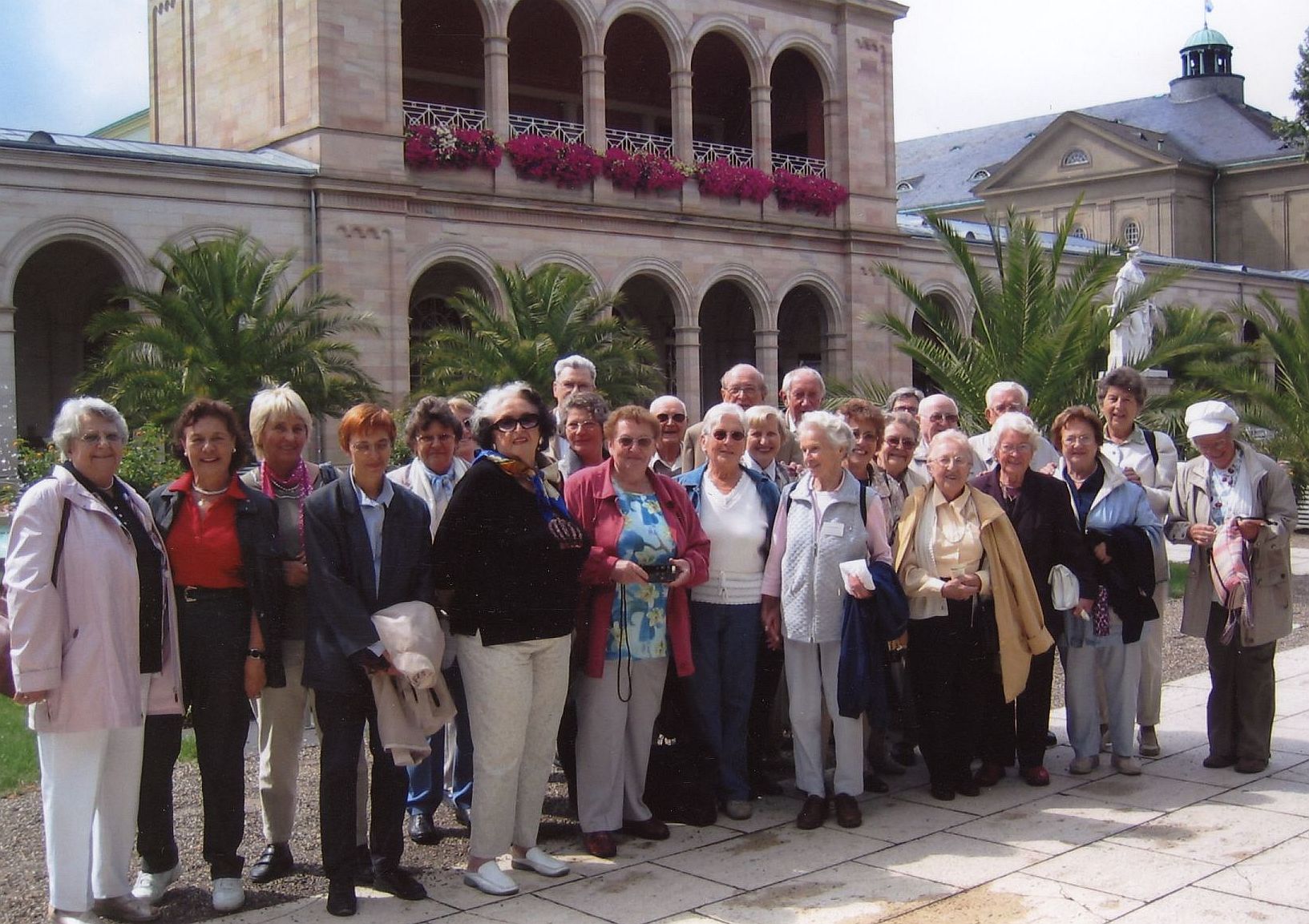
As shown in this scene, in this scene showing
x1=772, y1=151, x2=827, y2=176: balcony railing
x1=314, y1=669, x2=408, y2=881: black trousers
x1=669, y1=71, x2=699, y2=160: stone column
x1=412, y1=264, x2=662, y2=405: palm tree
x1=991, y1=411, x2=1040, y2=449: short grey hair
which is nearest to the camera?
x1=314, y1=669, x2=408, y2=881: black trousers

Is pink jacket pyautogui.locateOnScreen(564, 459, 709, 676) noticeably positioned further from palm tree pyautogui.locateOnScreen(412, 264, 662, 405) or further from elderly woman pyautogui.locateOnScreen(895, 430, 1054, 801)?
palm tree pyautogui.locateOnScreen(412, 264, 662, 405)

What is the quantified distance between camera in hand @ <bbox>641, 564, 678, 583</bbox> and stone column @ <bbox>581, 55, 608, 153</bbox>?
19.0m

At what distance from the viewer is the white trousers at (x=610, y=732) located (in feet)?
18.3

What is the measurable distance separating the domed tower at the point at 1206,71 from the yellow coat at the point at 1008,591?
64153 millimetres

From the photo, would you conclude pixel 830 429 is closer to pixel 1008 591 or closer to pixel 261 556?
pixel 1008 591

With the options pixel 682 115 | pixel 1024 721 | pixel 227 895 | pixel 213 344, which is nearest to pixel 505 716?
pixel 227 895

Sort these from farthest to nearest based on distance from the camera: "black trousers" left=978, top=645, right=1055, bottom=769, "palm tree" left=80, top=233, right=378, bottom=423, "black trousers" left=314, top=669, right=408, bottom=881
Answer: "palm tree" left=80, top=233, right=378, bottom=423 → "black trousers" left=978, top=645, right=1055, bottom=769 → "black trousers" left=314, top=669, right=408, bottom=881

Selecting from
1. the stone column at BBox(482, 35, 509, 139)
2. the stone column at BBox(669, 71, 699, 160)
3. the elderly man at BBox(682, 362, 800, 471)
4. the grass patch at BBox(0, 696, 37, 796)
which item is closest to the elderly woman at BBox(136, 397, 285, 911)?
the grass patch at BBox(0, 696, 37, 796)

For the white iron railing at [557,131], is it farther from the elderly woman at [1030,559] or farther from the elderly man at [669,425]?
the elderly woman at [1030,559]

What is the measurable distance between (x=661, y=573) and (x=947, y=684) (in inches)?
67.3

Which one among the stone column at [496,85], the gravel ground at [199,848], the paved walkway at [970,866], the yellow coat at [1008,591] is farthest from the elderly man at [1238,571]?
the stone column at [496,85]

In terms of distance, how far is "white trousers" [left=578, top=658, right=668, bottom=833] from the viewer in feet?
18.3

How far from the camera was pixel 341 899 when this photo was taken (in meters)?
4.86

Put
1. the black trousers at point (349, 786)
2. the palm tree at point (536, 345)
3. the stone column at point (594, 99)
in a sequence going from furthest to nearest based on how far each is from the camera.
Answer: the stone column at point (594, 99) → the palm tree at point (536, 345) → the black trousers at point (349, 786)
